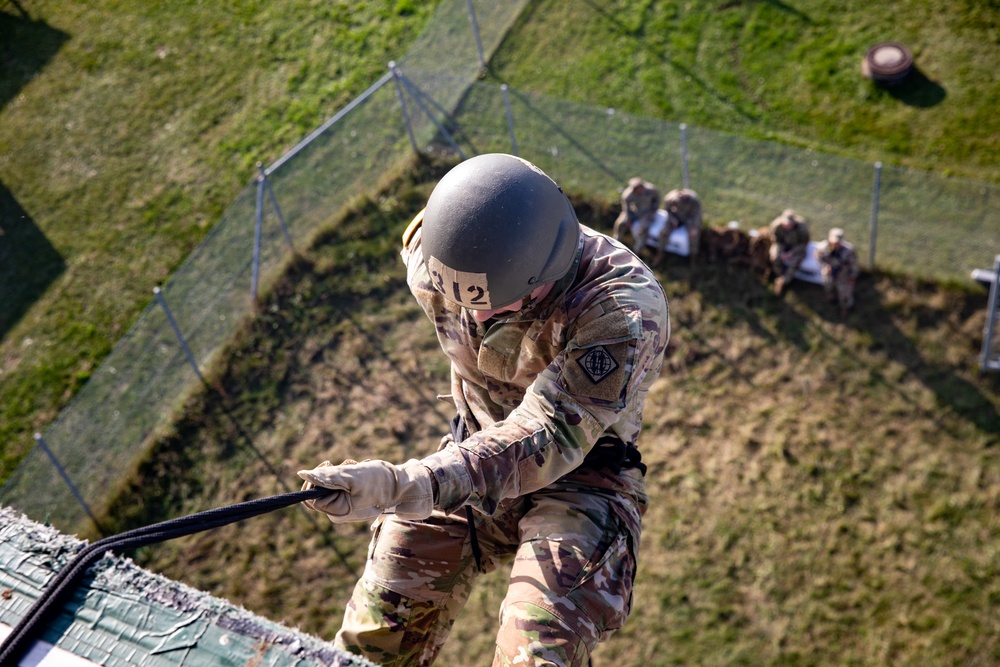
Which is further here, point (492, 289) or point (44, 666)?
point (492, 289)

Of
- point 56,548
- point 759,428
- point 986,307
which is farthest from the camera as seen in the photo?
point 986,307

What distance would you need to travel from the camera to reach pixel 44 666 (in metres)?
4.30

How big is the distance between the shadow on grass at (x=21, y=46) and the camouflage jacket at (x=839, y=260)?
52.8 ft

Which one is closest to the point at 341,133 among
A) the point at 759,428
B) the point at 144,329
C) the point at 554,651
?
the point at 144,329

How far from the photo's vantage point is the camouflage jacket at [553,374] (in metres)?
5.56

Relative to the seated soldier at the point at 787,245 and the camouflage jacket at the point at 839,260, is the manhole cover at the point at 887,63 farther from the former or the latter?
the camouflage jacket at the point at 839,260

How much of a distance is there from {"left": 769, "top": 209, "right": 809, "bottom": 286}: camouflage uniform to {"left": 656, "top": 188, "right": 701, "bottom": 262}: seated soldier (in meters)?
1.11

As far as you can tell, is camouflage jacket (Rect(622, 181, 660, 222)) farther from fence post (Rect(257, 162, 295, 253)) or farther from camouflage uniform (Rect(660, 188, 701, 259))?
fence post (Rect(257, 162, 295, 253))

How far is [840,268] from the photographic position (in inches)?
530

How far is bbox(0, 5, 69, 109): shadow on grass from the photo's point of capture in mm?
19500

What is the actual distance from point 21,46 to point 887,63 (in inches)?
690

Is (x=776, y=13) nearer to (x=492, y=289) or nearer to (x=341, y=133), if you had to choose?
(x=341, y=133)

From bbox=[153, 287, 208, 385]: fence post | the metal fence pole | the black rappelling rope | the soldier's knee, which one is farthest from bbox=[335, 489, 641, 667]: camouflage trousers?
the metal fence pole

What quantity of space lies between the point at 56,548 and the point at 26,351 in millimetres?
11581
